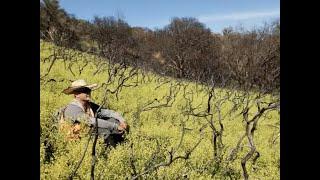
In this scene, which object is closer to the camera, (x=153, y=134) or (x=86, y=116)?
(x=86, y=116)

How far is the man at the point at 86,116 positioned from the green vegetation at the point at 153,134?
0.13 metres

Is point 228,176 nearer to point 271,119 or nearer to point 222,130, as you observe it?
point 222,130

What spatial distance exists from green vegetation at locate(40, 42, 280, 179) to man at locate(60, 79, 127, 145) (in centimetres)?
13

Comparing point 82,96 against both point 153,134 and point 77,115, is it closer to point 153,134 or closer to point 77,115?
point 77,115

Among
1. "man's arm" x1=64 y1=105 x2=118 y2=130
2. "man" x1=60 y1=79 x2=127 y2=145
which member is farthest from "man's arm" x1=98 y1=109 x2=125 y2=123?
"man's arm" x1=64 y1=105 x2=118 y2=130

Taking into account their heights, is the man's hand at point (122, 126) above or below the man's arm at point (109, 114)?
below

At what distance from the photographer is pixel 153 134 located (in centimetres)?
526

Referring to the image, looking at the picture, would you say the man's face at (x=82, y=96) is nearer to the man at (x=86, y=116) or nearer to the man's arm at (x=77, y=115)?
the man at (x=86, y=116)

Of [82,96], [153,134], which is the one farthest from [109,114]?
[153,134]

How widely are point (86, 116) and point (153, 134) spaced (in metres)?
0.97

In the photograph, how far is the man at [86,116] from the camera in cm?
454

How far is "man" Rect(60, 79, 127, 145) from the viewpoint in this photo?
4.54m

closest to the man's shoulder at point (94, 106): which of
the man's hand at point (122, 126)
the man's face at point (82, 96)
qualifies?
the man's face at point (82, 96)

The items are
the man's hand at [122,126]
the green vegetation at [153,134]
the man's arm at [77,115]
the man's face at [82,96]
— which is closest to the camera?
the green vegetation at [153,134]
